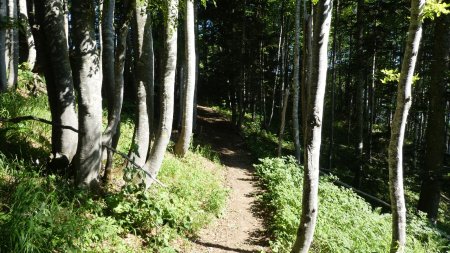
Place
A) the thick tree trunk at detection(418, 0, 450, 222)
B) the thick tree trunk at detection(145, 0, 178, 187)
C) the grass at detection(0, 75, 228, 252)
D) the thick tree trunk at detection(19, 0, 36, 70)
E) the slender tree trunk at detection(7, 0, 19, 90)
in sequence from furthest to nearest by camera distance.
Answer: the thick tree trunk at detection(19, 0, 36, 70)
the thick tree trunk at detection(418, 0, 450, 222)
the slender tree trunk at detection(7, 0, 19, 90)
the thick tree trunk at detection(145, 0, 178, 187)
the grass at detection(0, 75, 228, 252)

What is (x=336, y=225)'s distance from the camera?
22.1 feet

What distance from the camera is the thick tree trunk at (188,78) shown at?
9062 mm

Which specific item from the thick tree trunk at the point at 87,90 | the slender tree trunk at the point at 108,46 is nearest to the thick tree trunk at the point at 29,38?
the slender tree trunk at the point at 108,46

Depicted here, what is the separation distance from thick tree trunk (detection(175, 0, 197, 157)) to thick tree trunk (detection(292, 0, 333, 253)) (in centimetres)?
530

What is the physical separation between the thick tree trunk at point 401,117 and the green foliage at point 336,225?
3.75 ft

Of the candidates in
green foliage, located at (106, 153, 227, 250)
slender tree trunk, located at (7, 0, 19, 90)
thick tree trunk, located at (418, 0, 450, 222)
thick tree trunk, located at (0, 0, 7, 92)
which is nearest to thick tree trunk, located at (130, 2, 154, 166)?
green foliage, located at (106, 153, 227, 250)

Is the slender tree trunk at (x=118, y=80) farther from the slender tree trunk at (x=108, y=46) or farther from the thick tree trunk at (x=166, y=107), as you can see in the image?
the thick tree trunk at (x=166, y=107)

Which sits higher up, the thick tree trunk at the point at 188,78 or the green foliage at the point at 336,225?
the thick tree trunk at the point at 188,78

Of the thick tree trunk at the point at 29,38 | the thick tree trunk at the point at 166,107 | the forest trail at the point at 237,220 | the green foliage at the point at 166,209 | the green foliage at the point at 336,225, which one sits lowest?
the forest trail at the point at 237,220

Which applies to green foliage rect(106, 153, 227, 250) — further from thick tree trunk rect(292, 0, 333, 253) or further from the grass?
thick tree trunk rect(292, 0, 333, 253)

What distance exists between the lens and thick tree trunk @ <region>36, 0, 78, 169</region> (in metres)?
4.70

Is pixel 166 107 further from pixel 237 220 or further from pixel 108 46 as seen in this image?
pixel 237 220

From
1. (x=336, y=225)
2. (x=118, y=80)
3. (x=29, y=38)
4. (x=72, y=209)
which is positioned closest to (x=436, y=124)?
(x=336, y=225)

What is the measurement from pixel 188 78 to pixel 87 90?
510 cm
